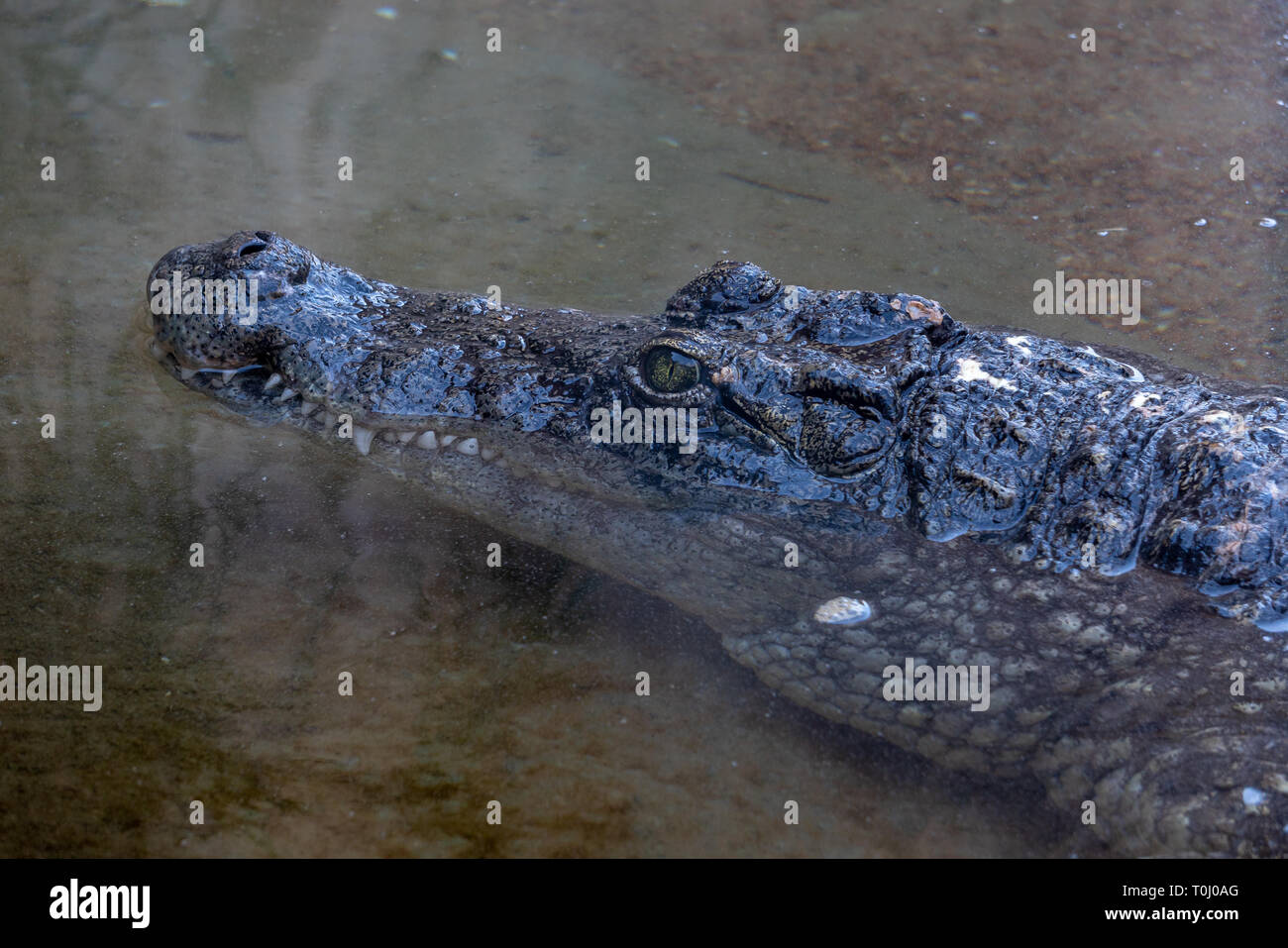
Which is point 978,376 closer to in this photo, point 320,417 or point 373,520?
point 373,520

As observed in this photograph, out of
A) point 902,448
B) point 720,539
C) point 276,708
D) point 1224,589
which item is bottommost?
point 276,708

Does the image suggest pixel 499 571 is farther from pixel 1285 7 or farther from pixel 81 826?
pixel 1285 7

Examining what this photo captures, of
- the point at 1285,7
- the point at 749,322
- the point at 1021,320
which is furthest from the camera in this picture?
the point at 1285,7

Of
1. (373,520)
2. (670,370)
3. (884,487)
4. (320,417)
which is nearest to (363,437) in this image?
(320,417)

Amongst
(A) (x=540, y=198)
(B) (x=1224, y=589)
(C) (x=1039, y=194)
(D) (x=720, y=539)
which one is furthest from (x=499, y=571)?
(C) (x=1039, y=194)

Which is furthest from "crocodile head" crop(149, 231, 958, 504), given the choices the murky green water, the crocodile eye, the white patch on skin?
the murky green water

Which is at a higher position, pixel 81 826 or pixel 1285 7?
pixel 1285 7

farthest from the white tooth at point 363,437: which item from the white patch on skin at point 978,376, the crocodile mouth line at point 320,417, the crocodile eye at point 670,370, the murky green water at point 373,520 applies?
the white patch on skin at point 978,376
